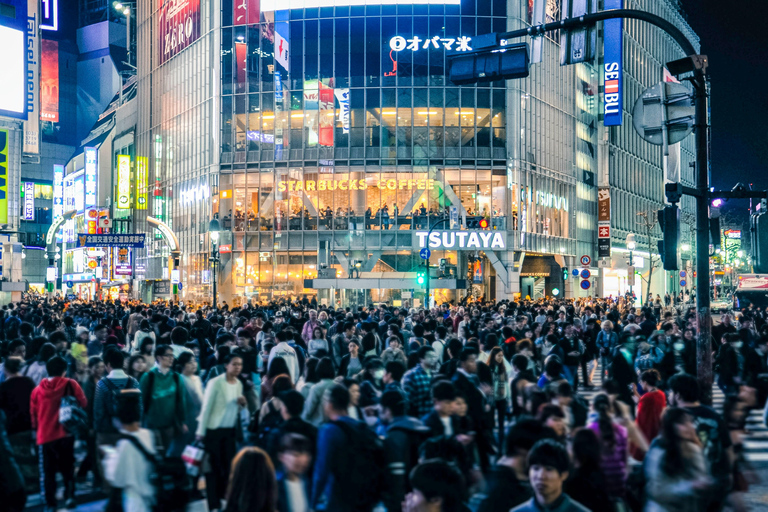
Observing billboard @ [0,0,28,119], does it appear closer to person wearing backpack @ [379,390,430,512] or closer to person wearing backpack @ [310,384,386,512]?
person wearing backpack @ [379,390,430,512]

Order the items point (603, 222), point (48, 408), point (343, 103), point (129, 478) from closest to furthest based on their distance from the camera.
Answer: point (129, 478)
point (48, 408)
point (343, 103)
point (603, 222)

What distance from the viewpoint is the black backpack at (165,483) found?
550cm

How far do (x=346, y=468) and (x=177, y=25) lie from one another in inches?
2322

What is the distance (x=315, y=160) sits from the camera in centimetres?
4981

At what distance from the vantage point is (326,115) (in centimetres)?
4969

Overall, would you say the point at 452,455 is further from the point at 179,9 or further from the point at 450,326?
the point at 179,9

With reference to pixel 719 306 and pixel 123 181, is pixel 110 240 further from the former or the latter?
pixel 719 306

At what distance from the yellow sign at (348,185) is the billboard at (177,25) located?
13.8 meters

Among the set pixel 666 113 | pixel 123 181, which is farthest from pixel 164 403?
pixel 123 181

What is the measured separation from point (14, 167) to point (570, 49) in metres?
57.9

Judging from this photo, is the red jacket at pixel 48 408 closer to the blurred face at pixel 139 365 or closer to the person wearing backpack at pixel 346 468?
the blurred face at pixel 139 365

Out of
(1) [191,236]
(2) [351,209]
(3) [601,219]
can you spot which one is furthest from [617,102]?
(1) [191,236]

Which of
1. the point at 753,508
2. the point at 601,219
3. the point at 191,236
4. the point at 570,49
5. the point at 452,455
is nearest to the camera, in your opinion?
the point at 452,455

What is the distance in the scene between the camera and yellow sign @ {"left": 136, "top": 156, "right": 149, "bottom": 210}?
6594 centimetres
